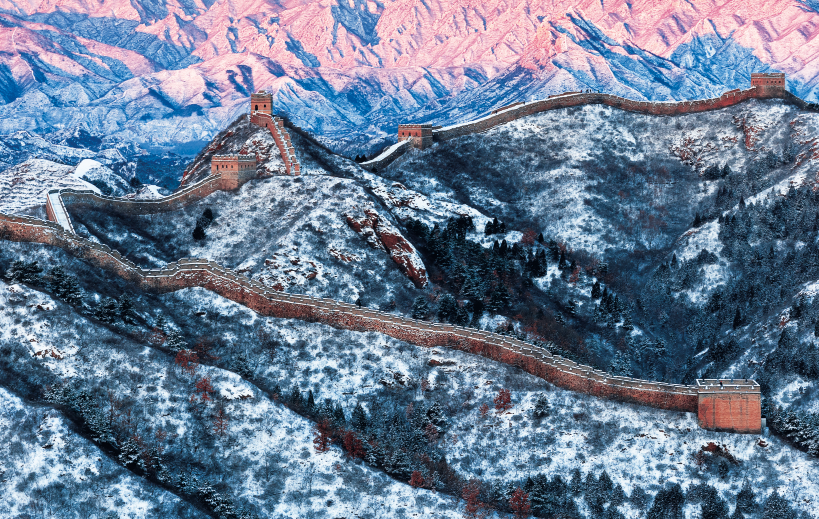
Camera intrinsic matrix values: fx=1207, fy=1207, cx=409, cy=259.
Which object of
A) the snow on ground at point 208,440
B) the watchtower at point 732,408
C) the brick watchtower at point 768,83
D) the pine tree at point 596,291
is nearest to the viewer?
the snow on ground at point 208,440

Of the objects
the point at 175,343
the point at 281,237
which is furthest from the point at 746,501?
the point at 281,237

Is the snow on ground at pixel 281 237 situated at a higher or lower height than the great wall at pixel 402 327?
higher

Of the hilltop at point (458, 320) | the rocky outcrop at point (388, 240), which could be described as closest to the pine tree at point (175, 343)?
the hilltop at point (458, 320)

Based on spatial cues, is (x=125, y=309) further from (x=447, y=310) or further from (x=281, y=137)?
(x=281, y=137)

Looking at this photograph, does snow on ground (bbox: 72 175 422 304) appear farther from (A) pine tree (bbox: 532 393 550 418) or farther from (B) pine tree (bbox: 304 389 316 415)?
(A) pine tree (bbox: 532 393 550 418)

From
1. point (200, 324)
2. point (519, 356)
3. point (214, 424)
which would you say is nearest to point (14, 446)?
point (214, 424)

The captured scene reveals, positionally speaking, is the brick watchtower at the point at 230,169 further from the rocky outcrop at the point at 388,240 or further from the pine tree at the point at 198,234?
the rocky outcrop at the point at 388,240

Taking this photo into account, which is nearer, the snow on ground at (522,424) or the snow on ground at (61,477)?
the snow on ground at (61,477)
